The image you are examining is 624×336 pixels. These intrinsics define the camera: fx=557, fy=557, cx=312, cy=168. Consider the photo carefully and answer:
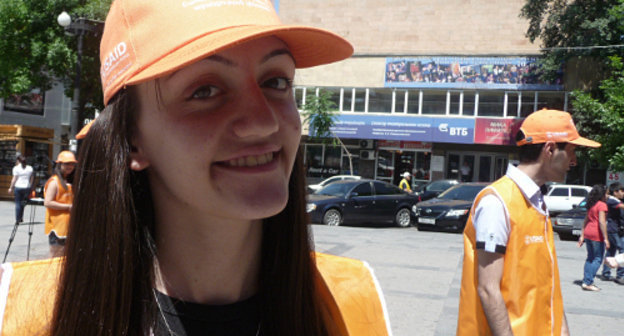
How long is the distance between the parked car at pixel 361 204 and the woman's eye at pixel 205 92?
1487 centimetres

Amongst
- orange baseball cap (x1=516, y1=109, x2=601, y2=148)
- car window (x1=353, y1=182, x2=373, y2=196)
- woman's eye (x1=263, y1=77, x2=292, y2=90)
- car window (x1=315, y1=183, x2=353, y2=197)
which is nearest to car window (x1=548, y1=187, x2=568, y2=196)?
car window (x1=353, y1=182, x2=373, y2=196)

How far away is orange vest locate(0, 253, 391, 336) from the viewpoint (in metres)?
1.14

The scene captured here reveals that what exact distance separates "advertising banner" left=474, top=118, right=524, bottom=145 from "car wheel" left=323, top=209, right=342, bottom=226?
1480cm

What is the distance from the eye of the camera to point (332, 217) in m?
16.5

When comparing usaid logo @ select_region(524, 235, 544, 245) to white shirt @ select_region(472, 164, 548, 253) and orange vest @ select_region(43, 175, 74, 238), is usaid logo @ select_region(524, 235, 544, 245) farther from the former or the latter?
orange vest @ select_region(43, 175, 74, 238)

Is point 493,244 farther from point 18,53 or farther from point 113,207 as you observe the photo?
point 18,53

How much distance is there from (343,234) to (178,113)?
12846 mm

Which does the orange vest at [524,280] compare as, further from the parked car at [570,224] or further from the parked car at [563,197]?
the parked car at [563,197]

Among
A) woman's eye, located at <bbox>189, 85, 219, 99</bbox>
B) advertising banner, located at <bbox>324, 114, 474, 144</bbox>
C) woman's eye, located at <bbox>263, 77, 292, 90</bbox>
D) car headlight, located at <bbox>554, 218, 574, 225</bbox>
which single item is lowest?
car headlight, located at <bbox>554, 218, 574, 225</bbox>

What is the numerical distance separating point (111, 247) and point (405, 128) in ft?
97.3

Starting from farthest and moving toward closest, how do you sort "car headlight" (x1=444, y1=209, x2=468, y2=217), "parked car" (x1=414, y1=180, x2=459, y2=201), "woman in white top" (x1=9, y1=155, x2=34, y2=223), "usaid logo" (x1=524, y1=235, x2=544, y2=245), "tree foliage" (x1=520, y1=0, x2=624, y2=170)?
"parked car" (x1=414, y1=180, x2=459, y2=201) → "tree foliage" (x1=520, y1=0, x2=624, y2=170) → "car headlight" (x1=444, y1=209, x2=468, y2=217) → "woman in white top" (x1=9, y1=155, x2=34, y2=223) → "usaid logo" (x1=524, y1=235, x2=544, y2=245)

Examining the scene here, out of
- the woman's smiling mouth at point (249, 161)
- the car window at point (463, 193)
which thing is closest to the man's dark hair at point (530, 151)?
the woman's smiling mouth at point (249, 161)

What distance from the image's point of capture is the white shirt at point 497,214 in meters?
2.59

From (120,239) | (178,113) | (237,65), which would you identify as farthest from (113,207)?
(237,65)
